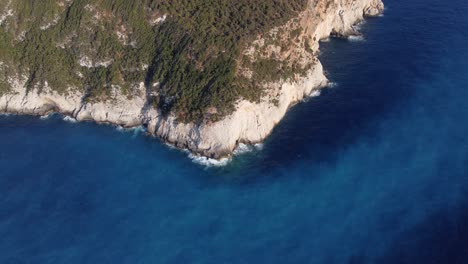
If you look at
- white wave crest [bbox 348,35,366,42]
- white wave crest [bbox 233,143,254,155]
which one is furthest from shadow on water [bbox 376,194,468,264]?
white wave crest [bbox 348,35,366,42]

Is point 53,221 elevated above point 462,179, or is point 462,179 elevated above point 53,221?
point 462,179

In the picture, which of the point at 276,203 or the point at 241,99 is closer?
the point at 276,203

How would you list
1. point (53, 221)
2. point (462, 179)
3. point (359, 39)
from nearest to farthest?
point (53, 221), point (462, 179), point (359, 39)

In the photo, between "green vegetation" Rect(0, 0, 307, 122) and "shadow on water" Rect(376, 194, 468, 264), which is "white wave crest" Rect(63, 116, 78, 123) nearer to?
"green vegetation" Rect(0, 0, 307, 122)

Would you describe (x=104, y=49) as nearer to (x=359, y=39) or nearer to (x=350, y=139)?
(x=350, y=139)

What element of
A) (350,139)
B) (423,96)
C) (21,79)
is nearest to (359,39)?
(423,96)

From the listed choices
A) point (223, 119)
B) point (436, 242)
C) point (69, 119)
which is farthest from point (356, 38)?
point (69, 119)

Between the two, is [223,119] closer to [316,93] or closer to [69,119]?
[316,93]
